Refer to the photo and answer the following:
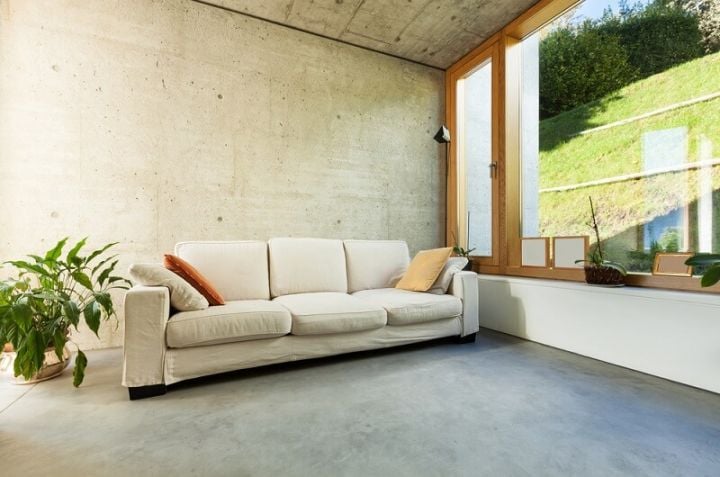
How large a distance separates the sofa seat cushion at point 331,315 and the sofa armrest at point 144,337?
74 cm

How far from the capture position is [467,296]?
2.74 metres

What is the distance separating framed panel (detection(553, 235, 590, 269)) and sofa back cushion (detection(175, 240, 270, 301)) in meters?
2.48

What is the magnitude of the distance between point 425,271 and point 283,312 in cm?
132

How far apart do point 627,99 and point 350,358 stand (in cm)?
289

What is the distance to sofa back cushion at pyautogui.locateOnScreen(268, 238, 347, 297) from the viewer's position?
9.06 feet

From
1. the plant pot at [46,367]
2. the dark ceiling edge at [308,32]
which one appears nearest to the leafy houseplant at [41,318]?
the plant pot at [46,367]

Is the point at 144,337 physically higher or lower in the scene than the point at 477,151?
lower

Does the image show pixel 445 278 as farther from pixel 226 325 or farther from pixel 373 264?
pixel 226 325

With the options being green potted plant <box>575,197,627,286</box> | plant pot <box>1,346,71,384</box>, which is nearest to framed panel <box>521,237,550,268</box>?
green potted plant <box>575,197,627,286</box>

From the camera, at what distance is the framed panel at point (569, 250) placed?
269cm

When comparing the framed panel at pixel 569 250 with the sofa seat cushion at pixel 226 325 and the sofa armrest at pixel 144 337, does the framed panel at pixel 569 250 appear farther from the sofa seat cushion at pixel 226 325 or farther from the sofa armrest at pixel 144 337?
the sofa armrest at pixel 144 337

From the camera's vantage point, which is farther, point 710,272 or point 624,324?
point 624,324

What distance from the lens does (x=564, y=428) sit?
146cm

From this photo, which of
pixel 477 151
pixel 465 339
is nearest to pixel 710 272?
pixel 465 339
